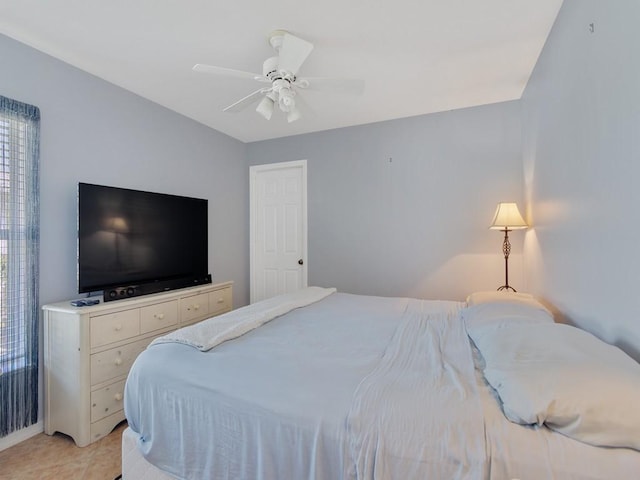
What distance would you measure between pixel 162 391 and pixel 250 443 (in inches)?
18.0

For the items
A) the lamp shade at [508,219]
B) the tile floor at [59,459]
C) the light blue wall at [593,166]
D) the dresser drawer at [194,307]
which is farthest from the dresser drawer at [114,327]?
the lamp shade at [508,219]

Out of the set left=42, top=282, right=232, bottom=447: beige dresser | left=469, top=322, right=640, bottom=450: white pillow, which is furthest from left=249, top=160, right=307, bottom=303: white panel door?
left=469, top=322, right=640, bottom=450: white pillow

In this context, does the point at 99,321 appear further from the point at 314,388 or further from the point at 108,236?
the point at 314,388

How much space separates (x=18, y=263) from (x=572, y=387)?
9.53 feet

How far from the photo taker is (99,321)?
2.01m

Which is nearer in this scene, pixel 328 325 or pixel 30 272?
pixel 328 325

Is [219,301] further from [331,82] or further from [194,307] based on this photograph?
[331,82]

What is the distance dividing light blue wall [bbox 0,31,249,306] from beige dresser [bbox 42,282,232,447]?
379mm

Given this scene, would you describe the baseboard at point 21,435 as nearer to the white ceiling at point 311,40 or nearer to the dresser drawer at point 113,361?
the dresser drawer at point 113,361

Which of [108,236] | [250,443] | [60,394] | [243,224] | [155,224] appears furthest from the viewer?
[243,224]

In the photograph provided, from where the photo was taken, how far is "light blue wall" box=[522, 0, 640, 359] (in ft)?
3.60

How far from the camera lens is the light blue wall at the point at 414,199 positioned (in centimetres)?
295

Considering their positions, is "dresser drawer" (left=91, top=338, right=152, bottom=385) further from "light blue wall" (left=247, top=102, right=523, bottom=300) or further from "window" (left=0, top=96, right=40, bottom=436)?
"light blue wall" (left=247, top=102, right=523, bottom=300)

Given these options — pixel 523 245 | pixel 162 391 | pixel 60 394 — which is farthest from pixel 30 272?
pixel 523 245
